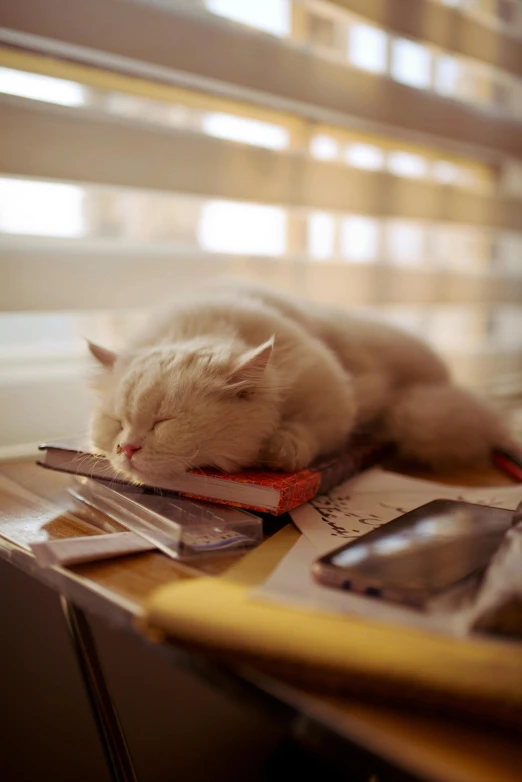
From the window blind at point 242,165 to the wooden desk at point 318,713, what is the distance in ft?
1.62

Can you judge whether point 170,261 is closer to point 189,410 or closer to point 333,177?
point 333,177

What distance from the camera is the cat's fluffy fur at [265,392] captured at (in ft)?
2.30

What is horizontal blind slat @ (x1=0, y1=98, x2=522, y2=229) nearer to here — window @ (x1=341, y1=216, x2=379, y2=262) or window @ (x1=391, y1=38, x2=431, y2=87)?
window @ (x1=341, y1=216, x2=379, y2=262)

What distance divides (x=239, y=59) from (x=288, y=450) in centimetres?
81

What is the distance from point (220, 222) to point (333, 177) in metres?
0.28

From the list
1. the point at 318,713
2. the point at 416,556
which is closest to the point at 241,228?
the point at 416,556

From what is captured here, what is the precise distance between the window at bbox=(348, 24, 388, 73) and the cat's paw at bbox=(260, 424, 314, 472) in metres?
1.13

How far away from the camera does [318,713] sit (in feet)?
1.21

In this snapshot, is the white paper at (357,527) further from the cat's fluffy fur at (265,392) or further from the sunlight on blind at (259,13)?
the sunlight on blind at (259,13)

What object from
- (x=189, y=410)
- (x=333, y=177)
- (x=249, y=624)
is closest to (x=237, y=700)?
(x=249, y=624)

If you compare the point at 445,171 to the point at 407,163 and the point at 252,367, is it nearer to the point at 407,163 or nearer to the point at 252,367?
the point at 407,163

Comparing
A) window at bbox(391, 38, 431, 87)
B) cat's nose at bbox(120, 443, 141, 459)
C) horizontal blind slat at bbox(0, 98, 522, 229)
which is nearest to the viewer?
cat's nose at bbox(120, 443, 141, 459)

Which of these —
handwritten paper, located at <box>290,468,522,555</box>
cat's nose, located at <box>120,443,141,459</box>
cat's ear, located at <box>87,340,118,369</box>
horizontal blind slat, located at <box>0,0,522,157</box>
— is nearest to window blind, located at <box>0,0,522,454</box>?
horizontal blind slat, located at <box>0,0,522,157</box>

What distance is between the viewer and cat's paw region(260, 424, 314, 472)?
0.74 m
